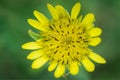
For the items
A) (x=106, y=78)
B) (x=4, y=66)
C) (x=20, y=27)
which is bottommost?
(x=106, y=78)

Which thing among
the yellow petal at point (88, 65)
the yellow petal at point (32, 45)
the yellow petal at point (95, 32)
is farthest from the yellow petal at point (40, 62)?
the yellow petal at point (95, 32)

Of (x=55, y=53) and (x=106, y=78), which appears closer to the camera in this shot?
(x=55, y=53)

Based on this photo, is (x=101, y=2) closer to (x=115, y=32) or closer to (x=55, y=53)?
(x=115, y=32)

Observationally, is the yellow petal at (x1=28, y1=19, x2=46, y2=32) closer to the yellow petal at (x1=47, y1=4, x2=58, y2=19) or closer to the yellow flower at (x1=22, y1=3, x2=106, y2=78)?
the yellow flower at (x1=22, y1=3, x2=106, y2=78)

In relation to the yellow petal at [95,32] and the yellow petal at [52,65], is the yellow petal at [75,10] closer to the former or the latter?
the yellow petal at [95,32]

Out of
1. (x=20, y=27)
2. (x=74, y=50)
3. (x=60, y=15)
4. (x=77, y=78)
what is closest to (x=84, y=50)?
(x=74, y=50)

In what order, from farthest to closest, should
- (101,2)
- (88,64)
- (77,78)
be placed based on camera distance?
(101,2) < (77,78) < (88,64)
